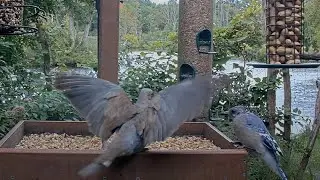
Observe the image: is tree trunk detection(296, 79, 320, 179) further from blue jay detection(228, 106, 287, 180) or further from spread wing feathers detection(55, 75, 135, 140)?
spread wing feathers detection(55, 75, 135, 140)

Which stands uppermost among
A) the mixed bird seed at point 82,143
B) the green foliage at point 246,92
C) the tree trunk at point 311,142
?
the green foliage at point 246,92

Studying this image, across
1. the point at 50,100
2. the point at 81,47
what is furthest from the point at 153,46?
the point at 81,47

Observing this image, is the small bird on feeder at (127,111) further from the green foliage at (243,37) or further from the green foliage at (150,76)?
the green foliage at (243,37)

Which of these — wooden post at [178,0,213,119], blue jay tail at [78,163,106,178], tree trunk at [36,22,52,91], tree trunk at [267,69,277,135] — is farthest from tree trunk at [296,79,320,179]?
Result: tree trunk at [36,22,52,91]

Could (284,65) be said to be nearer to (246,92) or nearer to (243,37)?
(246,92)

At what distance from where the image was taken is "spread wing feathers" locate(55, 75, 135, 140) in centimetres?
315

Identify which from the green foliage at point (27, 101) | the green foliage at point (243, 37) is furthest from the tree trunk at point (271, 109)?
the green foliage at point (27, 101)

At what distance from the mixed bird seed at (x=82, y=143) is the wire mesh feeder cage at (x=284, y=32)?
1.58m

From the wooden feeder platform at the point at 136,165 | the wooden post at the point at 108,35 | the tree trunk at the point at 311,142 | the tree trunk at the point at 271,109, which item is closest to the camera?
the wooden feeder platform at the point at 136,165

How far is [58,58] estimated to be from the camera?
1301cm

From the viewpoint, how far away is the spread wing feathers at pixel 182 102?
3070 mm

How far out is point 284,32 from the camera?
5.35m

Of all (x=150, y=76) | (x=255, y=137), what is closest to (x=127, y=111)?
(x=255, y=137)

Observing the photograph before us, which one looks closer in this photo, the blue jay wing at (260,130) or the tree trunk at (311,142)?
the blue jay wing at (260,130)
